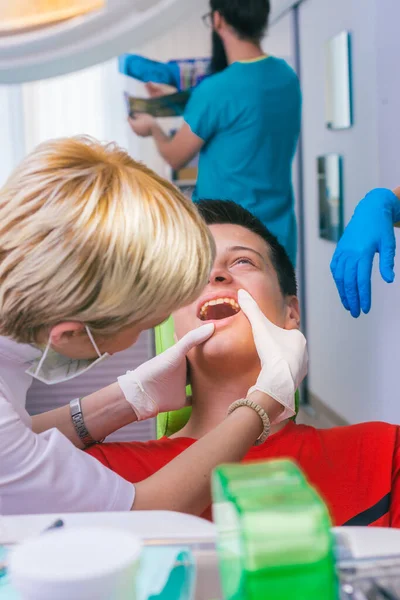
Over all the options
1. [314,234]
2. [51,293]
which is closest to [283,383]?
[51,293]

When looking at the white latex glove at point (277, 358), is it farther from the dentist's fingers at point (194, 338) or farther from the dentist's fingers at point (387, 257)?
the dentist's fingers at point (387, 257)

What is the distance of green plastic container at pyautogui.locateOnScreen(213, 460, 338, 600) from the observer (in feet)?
1.56

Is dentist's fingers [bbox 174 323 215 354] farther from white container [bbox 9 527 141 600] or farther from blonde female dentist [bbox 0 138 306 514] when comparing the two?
white container [bbox 9 527 141 600]

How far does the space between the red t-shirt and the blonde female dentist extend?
30cm

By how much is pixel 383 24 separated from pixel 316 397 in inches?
72.5

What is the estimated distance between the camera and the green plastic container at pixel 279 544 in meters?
0.47

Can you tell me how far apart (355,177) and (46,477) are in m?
2.42

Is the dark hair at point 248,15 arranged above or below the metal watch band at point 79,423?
above

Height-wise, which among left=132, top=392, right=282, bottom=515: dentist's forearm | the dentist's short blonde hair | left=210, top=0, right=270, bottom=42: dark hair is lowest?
left=132, top=392, right=282, bottom=515: dentist's forearm

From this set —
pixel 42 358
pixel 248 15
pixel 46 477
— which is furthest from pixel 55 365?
pixel 248 15

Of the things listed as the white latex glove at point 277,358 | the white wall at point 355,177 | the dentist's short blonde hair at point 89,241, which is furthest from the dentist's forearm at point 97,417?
the white wall at point 355,177

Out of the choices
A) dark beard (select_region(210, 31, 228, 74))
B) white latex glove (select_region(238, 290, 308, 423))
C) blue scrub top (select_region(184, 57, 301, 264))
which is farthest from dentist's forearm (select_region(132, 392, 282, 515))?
dark beard (select_region(210, 31, 228, 74))

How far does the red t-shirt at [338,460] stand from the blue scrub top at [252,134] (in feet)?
4.07

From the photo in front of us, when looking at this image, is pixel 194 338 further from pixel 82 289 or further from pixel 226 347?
pixel 82 289
